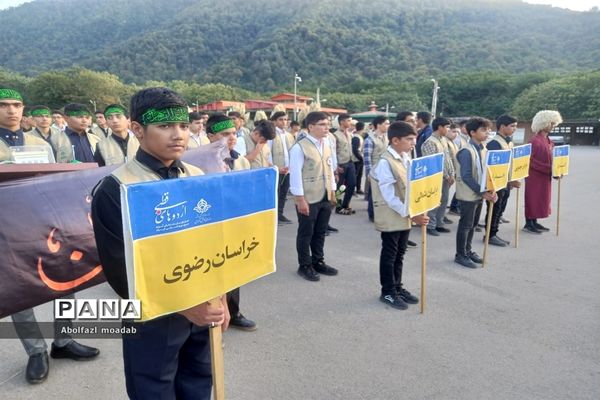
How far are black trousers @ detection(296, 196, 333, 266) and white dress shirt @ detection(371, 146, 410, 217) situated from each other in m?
1.00

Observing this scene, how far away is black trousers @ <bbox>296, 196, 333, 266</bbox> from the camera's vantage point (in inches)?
192

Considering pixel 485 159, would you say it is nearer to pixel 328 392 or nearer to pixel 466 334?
pixel 466 334

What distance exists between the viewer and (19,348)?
3.29 metres

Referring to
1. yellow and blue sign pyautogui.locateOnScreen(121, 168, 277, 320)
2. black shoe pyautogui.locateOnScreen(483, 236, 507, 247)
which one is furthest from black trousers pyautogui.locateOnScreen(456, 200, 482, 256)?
yellow and blue sign pyautogui.locateOnScreen(121, 168, 277, 320)

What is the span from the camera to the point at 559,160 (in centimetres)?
700

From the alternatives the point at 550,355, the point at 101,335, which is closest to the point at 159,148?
the point at 101,335

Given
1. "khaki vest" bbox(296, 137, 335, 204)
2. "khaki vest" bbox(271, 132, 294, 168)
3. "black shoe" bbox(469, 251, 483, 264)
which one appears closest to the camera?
"khaki vest" bbox(296, 137, 335, 204)

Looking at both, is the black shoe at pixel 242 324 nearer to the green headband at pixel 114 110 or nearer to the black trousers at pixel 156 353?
the black trousers at pixel 156 353

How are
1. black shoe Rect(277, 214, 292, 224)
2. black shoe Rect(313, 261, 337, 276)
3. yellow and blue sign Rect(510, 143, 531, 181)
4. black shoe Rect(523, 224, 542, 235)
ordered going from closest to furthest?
black shoe Rect(313, 261, 337, 276) < yellow and blue sign Rect(510, 143, 531, 181) < black shoe Rect(523, 224, 542, 235) < black shoe Rect(277, 214, 292, 224)

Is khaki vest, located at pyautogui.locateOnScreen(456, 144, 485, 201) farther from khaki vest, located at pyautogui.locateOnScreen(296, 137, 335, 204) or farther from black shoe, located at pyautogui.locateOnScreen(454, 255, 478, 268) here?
khaki vest, located at pyautogui.locateOnScreen(296, 137, 335, 204)

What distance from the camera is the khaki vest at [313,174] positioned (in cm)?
482

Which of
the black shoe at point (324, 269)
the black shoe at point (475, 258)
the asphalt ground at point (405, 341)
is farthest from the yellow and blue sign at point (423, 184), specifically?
the black shoe at point (475, 258)

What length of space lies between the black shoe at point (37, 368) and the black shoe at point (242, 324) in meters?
1.43

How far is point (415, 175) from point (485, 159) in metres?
1.89
